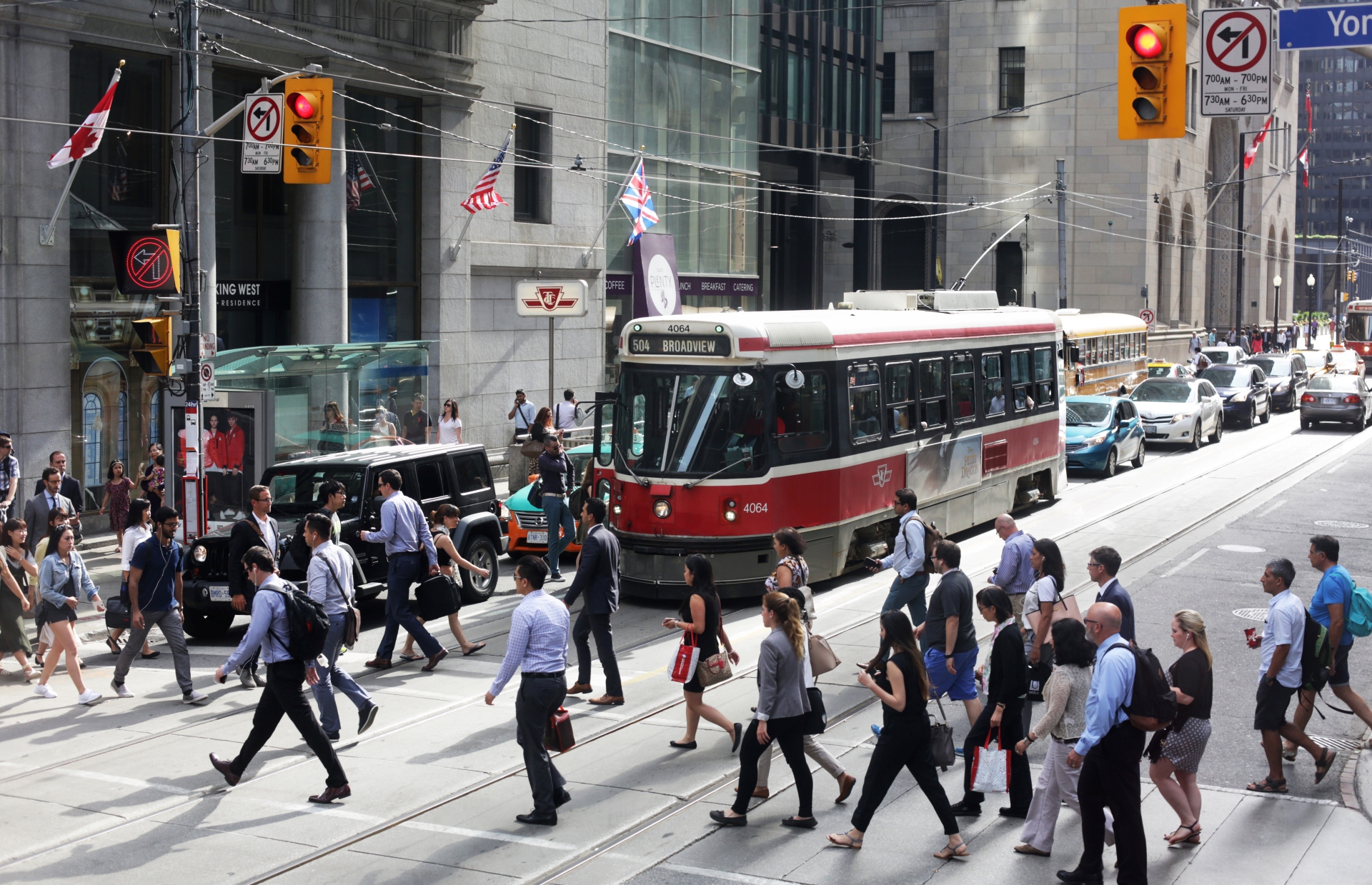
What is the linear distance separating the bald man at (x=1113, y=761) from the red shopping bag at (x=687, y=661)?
10.6 ft

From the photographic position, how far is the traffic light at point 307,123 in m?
15.9

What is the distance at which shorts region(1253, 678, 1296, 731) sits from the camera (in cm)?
963

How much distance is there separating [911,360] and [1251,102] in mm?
6455

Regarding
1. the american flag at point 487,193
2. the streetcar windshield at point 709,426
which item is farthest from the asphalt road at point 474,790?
the american flag at point 487,193

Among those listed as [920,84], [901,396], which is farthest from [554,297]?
[920,84]

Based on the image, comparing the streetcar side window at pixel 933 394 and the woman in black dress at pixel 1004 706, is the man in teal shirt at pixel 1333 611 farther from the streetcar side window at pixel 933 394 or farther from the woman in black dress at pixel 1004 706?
the streetcar side window at pixel 933 394

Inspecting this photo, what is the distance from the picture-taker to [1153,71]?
11.6 metres

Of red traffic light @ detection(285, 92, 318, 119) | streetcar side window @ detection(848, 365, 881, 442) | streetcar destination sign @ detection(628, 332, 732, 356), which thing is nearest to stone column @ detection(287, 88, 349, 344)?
red traffic light @ detection(285, 92, 318, 119)

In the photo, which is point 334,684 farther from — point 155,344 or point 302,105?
point 302,105

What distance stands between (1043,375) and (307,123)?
12.6 m

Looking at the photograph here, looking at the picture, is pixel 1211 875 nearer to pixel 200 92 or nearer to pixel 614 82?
pixel 200 92

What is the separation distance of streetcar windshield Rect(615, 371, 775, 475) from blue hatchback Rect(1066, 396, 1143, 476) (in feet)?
49.1

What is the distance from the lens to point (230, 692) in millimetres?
12695

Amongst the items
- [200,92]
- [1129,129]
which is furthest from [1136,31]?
[200,92]
